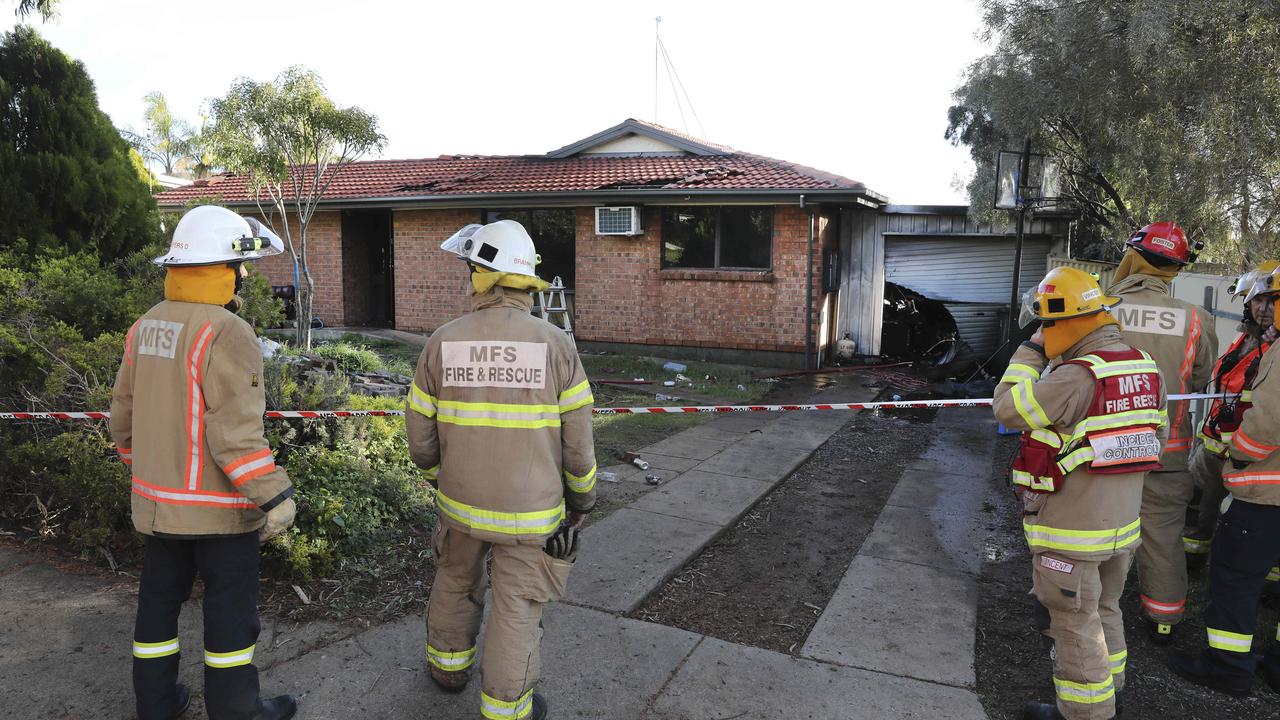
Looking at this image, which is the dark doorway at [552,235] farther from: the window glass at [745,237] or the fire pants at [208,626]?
the fire pants at [208,626]

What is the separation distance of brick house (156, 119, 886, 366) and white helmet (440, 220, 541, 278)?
10338 mm

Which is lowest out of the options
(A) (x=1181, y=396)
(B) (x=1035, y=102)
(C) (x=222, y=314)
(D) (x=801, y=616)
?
(D) (x=801, y=616)

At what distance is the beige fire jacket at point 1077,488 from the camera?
3.01 meters

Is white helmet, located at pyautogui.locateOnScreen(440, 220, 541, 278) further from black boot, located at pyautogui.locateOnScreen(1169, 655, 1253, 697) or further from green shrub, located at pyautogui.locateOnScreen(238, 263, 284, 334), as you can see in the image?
black boot, located at pyautogui.locateOnScreen(1169, 655, 1253, 697)

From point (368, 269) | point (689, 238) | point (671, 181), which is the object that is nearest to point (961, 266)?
point (689, 238)

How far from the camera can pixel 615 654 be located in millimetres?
3697

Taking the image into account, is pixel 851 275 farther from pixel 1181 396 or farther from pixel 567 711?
pixel 567 711

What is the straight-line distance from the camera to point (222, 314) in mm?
2939

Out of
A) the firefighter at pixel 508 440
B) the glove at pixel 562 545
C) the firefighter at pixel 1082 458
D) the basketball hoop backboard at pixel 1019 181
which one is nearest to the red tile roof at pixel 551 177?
the basketball hoop backboard at pixel 1019 181

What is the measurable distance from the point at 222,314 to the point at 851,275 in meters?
13.4

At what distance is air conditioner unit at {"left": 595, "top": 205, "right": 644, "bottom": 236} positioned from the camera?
13.8m

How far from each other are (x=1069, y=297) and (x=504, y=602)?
2.43 m

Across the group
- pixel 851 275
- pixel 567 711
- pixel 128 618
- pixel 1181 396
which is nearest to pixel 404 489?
pixel 128 618

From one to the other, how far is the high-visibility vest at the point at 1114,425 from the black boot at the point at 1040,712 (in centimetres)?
93
